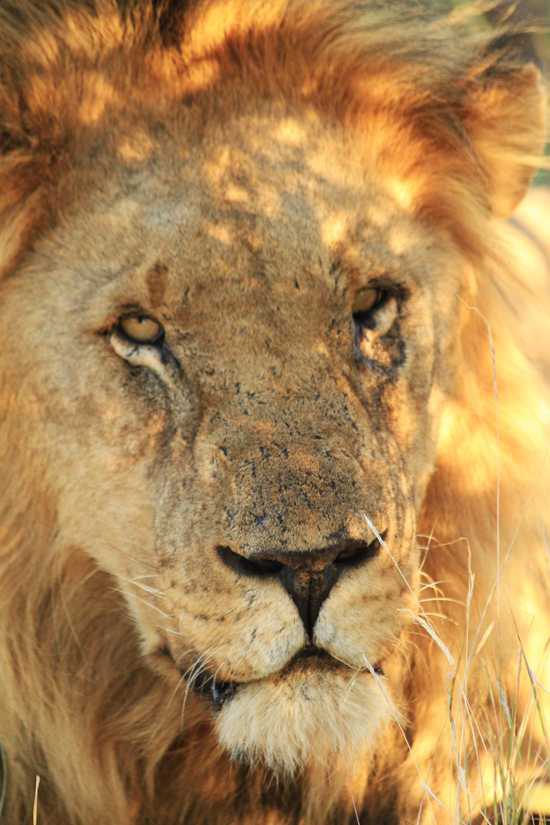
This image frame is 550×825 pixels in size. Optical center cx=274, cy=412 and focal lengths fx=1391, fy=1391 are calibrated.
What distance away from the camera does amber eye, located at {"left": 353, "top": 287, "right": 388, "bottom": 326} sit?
3.13 meters

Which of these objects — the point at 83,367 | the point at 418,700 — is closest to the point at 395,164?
the point at 83,367

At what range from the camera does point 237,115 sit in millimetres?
3168

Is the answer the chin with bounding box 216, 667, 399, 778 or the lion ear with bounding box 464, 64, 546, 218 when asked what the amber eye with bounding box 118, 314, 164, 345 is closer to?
the chin with bounding box 216, 667, 399, 778

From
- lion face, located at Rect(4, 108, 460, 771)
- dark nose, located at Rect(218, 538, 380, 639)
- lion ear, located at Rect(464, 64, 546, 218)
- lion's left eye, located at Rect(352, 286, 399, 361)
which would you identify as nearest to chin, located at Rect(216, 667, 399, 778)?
lion face, located at Rect(4, 108, 460, 771)

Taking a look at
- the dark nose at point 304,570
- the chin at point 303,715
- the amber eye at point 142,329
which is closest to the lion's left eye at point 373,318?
the amber eye at point 142,329

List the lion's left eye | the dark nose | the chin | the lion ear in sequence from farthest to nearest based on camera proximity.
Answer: the lion ear < the lion's left eye < the chin < the dark nose

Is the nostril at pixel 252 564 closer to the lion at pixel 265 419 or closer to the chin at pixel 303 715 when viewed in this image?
the lion at pixel 265 419

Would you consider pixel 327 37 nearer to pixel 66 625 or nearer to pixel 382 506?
pixel 382 506

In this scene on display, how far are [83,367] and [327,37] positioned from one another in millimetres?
984

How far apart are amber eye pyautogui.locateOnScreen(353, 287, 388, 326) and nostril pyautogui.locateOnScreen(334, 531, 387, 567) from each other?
0.62 meters

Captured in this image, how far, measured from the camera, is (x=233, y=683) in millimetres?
2760

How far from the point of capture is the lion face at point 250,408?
2662 millimetres

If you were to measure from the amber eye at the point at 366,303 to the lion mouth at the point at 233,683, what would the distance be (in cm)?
80

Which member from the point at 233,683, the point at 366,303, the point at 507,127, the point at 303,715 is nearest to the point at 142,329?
the point at 366,303
